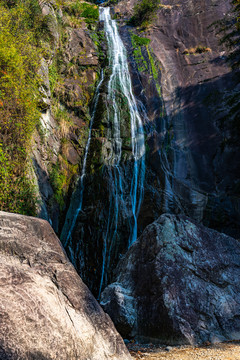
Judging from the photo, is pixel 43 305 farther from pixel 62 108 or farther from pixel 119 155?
pixel 62 108

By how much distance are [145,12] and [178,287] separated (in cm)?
1968

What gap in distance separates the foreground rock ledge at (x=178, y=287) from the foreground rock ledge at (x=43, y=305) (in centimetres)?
171

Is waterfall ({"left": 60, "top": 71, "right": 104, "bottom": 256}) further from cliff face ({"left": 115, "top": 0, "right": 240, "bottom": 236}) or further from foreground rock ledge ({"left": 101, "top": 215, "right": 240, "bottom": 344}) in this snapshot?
foreground rock ledge ({"left": 101, "top": 215, "right": 240, "bottom": 344})

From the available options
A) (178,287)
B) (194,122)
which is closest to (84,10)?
(194,122)

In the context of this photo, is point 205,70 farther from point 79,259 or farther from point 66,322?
point 66,322

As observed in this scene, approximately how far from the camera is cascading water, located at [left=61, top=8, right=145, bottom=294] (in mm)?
9688

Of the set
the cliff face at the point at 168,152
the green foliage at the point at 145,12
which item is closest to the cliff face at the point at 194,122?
the cliff face at the point at 168,152

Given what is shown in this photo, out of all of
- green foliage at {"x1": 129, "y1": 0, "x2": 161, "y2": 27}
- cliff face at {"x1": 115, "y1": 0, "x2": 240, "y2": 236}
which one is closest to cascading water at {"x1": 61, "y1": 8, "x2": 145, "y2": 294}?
cliff face at {"x1": 115, "y1": 0, "x2": 240, "y2": 236}

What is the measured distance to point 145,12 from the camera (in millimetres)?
18703

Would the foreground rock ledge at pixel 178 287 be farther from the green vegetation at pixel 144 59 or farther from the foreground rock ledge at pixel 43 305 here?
the green vegetation at pixel 144 59

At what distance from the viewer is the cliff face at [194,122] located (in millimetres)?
11242

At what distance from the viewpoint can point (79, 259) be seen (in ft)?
Result: 31.8

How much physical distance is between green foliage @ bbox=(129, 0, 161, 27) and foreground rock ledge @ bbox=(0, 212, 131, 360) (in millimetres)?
19506

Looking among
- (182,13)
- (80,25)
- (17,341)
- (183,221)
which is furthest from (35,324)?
(182,13)
